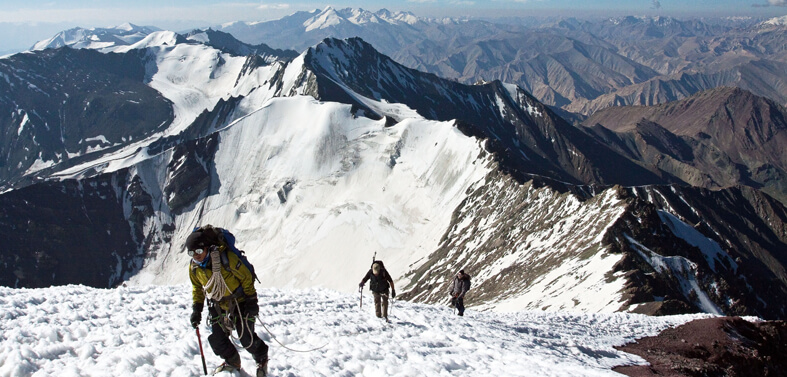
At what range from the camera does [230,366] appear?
1153 centimetres

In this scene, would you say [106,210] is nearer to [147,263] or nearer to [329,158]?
[147,263]

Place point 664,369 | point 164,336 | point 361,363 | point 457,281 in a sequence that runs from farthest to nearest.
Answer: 1. point 457,281
2. point 664,369
3. point 164,336
4. point 361,363

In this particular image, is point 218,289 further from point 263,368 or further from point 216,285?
point 263,368

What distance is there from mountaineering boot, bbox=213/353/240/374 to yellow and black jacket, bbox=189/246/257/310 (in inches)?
53.4

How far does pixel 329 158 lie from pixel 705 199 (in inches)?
5962

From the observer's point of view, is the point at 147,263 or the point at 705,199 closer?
the point at 147,263

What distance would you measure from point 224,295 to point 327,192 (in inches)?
4679

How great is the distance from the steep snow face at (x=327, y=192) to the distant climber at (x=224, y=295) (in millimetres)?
89550

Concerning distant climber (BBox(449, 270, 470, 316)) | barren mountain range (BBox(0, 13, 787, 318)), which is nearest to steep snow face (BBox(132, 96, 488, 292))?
barren mountain range (BBox(0, 13, 787, 318))

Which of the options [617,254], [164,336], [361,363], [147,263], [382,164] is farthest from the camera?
[382,164]

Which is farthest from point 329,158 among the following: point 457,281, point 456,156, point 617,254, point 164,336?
point 164,336

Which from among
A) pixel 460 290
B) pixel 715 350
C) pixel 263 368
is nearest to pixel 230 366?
pixel 263 368

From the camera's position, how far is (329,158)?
13550cm

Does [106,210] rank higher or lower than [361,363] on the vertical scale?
lower
